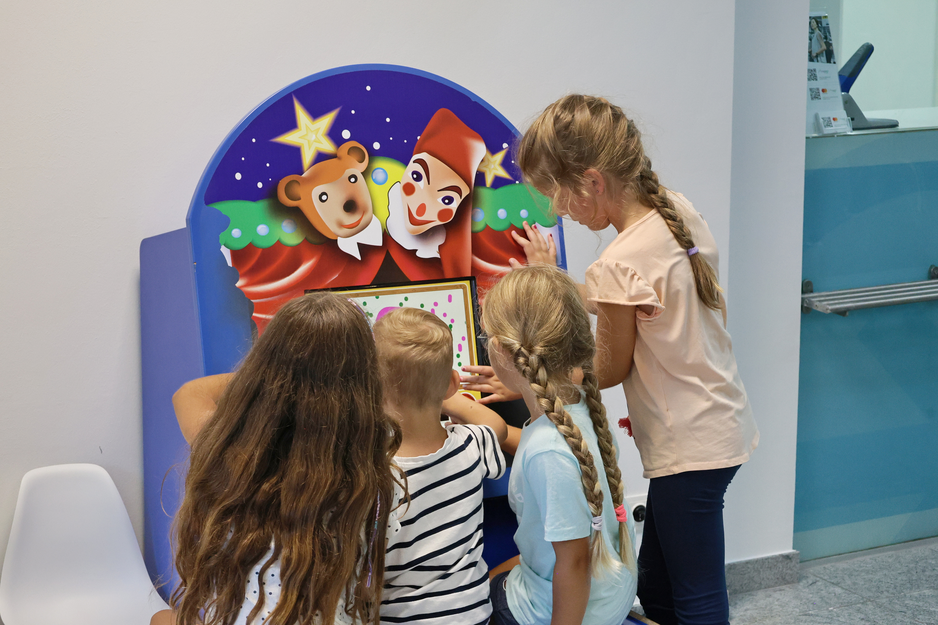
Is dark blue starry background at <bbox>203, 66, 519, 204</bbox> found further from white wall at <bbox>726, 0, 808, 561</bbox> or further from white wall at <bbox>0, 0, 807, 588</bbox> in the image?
white wall at <bbox>726, 0, 808, 561</bbox>

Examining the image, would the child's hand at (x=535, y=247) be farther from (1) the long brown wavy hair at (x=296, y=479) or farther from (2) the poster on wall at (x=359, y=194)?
(1) the long brown wavy hair at (x=296, y=479)

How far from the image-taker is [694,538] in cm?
121

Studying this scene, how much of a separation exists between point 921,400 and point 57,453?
2.45m

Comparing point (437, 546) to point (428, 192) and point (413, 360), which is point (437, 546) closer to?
point (413, 360)

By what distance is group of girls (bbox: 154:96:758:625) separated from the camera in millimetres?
848

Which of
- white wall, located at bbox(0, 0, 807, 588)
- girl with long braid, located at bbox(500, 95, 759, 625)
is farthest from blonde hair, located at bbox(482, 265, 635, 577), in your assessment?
white wall, located at bbox(0, 0, 807, 588)

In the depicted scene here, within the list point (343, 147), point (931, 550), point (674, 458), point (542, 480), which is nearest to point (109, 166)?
point (343, 147)

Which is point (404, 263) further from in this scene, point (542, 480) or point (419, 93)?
point (542, 480)

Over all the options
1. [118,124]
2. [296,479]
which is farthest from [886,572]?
[118,124]

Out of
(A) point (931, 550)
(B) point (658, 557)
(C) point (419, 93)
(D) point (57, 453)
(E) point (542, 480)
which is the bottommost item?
(A) point (931, 550)

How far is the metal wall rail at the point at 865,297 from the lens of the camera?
2.15 metres

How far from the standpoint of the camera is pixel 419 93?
4.43 ft

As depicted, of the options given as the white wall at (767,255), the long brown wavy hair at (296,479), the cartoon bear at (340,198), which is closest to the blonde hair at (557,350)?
the long brown wavy hair at (296,479)

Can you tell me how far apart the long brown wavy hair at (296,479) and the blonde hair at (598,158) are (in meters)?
0.46
